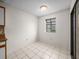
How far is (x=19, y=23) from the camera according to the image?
3361 mm

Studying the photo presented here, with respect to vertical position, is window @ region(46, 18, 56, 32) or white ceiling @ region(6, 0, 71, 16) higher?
white ceiling @ region(6, 0, 71, 16)

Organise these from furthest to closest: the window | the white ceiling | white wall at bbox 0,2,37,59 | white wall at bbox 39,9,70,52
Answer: the window
white wall at bbox 39,9,70,52
white wall at bbox 0,2,37,59
the white ceiling

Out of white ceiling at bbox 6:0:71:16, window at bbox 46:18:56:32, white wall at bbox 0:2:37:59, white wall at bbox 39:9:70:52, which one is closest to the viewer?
white ceiling at bbox 6:0:71:16

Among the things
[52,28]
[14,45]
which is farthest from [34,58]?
[52,28]

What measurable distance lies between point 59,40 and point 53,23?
137 cm

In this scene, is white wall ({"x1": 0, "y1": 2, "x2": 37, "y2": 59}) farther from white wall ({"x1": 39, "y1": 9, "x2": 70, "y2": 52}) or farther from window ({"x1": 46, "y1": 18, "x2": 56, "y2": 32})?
white wall ({"x1": 39, "y1": 9, "x2": 70, "y2": 52})

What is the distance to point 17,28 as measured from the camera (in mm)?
3246

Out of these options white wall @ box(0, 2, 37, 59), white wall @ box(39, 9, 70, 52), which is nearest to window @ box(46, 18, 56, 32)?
white wall @ box(39, 9, 70, 52)

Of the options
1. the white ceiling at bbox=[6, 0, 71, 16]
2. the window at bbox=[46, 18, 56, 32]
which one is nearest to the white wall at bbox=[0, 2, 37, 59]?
the white ceiling at bbox=[6, 0, 71, 16]

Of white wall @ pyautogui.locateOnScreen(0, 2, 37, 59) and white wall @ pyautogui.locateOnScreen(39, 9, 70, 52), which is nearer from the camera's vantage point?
white wall @ pyautogui.locateOnScreen(0, 2, 37, 59)

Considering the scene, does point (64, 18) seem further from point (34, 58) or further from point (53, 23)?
point (34, 58)

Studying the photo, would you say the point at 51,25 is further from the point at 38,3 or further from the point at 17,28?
the point at 17,28

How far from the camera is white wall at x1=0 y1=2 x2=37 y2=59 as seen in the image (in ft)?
9.16

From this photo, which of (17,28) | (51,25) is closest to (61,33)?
(51,25)
